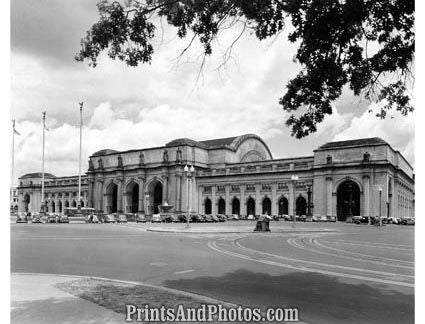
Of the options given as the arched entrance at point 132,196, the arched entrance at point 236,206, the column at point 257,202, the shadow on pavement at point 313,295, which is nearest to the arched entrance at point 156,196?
the arched entrance at point 132,196

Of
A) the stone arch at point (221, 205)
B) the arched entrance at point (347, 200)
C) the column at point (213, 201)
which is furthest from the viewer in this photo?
the stone arch at point (221, 205)

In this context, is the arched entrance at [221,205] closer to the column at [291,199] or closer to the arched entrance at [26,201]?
the column at [291,199]

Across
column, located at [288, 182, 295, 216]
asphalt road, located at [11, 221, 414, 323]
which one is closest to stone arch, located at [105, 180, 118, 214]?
column, located at [288, 182, 295, 216]

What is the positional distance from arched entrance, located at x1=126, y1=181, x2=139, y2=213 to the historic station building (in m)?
0.27

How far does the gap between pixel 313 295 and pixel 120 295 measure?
13.7 ft

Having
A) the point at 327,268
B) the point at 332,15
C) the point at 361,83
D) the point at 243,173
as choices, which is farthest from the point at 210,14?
the point at 243,173

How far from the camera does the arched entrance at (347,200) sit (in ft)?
256

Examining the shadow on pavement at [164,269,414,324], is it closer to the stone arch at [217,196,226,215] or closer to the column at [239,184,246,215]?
the column at [239,184,246,215]

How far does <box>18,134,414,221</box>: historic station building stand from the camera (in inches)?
3022

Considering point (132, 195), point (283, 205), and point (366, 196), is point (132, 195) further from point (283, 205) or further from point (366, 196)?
point (366, 196)

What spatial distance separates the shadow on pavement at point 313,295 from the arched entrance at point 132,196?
103127mm

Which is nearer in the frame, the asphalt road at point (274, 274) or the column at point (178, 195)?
the asphalt road at point (274, 274)

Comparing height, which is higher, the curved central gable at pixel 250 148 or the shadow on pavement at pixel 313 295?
the curved central gable at pixel 250 148
